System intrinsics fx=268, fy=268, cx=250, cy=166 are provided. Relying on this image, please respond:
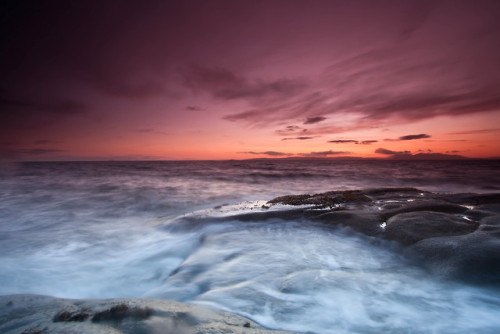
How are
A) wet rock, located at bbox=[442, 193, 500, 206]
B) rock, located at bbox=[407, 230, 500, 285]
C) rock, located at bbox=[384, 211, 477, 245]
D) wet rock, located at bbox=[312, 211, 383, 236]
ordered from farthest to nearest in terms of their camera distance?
wet rock, located at bbox=[442, 193, 500, 206]
wet rock, located at bbox=[312, 211, 383, 236]
rock, located at bbox=[384, 211, 477, 245]
rock, located at bbox=[407, 230, 500, 285]

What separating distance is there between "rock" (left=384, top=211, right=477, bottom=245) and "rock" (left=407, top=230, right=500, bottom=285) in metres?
0.26

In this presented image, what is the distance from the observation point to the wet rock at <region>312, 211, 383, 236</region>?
5459 mm

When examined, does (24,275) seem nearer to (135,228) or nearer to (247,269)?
(135,228)

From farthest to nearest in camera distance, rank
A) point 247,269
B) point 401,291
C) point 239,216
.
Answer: point 239,216, point 247,269, point 401,291

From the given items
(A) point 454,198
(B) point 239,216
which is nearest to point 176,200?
(B) point 239,216

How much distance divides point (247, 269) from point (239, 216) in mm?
3044

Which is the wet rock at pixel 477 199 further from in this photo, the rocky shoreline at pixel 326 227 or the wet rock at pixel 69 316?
the wet rock at pixel 69 316

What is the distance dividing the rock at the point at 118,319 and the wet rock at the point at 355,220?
392 centimetres

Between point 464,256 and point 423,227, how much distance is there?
3.63 feet

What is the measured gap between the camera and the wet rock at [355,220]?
546cm

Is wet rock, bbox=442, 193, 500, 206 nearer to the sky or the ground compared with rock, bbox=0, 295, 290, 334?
nearer to the sky

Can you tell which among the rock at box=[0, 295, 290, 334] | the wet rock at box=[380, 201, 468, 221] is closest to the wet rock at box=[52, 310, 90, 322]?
the rock at box=[0, 295, 290, 334]

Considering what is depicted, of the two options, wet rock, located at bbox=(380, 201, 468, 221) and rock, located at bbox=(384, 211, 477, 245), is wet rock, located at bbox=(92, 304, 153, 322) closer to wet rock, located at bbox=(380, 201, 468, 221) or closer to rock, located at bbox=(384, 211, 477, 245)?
rock, located at bbox=(384, 211, 477, 245)

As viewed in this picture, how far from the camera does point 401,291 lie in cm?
336
